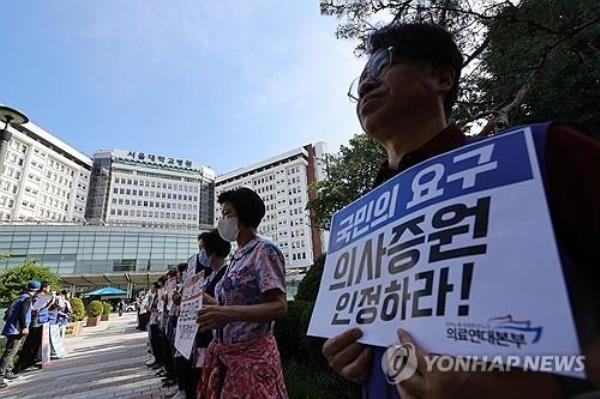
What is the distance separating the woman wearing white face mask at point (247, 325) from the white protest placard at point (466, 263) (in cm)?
108

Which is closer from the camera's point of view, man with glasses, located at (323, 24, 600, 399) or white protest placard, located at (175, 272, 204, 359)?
man with glasses, located at (323, 24, 600, 399)

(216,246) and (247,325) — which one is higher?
(216,246)

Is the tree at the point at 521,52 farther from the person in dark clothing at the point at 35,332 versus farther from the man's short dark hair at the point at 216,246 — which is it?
the person in dark clothing at the point at 35,332

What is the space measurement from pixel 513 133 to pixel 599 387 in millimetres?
488

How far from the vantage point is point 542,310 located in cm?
53

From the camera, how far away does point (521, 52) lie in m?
4.99

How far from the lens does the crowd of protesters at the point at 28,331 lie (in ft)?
24.9

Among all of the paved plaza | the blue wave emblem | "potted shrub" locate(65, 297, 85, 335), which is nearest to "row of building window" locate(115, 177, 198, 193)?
"potted shrub" locate(65, 297, 85, 335)

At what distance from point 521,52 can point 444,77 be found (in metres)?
4.83

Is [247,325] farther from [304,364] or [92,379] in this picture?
[92,379]

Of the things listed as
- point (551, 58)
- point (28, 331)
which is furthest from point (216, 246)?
point (28, 331)

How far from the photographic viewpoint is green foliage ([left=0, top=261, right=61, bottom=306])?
55.3 feet

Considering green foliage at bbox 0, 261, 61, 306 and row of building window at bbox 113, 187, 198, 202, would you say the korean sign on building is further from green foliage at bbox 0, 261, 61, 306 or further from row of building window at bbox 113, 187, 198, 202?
green foliage at bbox 0, 261, 61, 306

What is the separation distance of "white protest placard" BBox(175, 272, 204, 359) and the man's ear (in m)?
2.18
